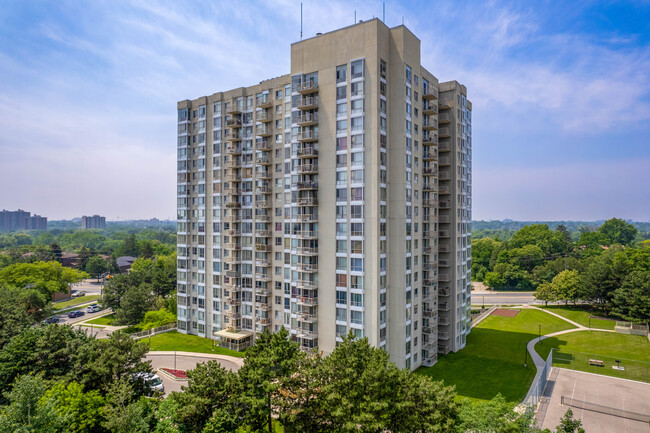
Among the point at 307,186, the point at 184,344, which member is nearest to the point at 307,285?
the point at 307,186

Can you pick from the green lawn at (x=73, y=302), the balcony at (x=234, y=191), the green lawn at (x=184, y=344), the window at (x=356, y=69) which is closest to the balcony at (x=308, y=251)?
the balcony at (x=234, y=191)

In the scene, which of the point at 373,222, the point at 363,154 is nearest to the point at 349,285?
the point at 373,222

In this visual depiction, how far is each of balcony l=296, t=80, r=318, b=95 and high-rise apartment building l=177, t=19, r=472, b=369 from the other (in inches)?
9.3

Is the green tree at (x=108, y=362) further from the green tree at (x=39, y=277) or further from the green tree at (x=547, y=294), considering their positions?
the green tree at (x=547, y=294)

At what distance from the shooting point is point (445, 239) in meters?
68.2

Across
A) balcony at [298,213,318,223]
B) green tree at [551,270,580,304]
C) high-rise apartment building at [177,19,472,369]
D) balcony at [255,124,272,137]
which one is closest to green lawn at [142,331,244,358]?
high-rise apartment building at [177,19,472,369]

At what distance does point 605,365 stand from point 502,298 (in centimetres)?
6119

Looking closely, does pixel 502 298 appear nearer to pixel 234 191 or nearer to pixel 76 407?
pixel 234 191

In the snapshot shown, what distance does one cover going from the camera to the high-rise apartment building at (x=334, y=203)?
52.8 m

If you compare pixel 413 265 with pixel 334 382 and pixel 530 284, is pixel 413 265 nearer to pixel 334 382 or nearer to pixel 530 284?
pixel 334 382

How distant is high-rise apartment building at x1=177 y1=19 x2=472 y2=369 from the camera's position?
52.8 metres

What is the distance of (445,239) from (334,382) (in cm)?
4183

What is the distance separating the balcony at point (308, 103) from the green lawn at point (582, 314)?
82.5m

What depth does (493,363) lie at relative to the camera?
62.6m
